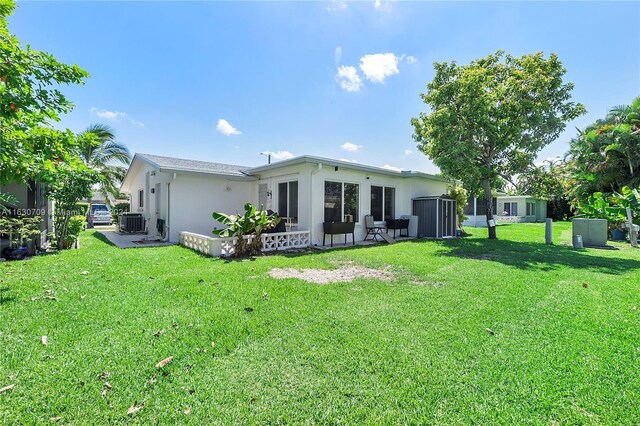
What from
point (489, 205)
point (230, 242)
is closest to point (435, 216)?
point (489, 205)

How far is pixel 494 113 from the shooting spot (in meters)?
12.2

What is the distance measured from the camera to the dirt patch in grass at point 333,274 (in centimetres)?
590

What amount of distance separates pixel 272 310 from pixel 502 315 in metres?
3.19

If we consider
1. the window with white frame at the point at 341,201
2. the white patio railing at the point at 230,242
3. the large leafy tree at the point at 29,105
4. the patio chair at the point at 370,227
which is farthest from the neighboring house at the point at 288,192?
the large leafy tree at the point at 29,105

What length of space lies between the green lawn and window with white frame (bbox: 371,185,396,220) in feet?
23.7

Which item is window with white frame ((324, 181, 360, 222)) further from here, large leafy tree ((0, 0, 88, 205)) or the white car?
the white car

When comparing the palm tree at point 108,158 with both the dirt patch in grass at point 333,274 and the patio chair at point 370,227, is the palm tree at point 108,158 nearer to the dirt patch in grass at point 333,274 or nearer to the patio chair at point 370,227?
the patio chair at point 370,227

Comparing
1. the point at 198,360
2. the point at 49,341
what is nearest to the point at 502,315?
the point at 198,360

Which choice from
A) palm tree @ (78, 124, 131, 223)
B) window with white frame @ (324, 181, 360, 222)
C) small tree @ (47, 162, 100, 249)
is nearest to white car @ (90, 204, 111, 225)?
palm tree @ (78, 124, 131, 223)

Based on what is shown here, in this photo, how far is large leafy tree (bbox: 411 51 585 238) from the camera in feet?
38.1

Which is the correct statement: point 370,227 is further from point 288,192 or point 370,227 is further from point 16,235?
point 16,235

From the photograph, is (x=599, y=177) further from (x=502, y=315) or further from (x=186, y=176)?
(x=186, y=176)

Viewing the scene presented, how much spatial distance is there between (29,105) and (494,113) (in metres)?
14.2

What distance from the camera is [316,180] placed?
416 inches
